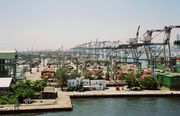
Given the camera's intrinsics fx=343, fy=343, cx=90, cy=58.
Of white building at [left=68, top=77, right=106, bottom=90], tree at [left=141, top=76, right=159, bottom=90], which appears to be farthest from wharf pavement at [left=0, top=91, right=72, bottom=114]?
tree at [left=141, top=76, right=159, bottom=90]

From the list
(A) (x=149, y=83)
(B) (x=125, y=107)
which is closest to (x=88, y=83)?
(A) (x=149, y=83)

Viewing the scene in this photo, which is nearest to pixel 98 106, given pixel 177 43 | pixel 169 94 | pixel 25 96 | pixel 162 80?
pixel 25 96

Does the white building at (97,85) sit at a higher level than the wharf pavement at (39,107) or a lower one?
higher

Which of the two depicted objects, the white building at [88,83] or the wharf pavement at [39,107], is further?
the white building at [88,83]

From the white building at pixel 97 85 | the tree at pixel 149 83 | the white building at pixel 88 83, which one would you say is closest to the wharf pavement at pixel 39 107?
the white building at pixel 88 83

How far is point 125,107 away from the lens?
22188 mm

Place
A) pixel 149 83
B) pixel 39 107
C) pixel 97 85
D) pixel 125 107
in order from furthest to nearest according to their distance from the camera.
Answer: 1. pixel 97 85
2. pixel 149 83
3. pixel 125 107
4. pixel 39 107

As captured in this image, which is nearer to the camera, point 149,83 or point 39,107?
point 39,107

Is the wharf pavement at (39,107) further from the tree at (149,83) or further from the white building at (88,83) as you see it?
the tree at (149,83)

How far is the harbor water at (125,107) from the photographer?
66.2ft

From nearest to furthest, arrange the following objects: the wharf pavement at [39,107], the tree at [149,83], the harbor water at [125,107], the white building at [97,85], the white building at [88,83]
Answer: the wharf pavement at [39,107] → the harbor water at [125,107] → the tree at [149,83] → the white building at [88,83] → the white building at [97,85]

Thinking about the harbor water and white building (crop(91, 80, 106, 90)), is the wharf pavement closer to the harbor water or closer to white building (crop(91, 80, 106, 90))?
the harbor water

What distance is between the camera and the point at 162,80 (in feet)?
102

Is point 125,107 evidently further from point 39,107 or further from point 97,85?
point 97,85
